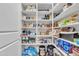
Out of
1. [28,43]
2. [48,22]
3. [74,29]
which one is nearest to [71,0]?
[74,29]

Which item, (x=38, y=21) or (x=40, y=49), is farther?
(x=38, y=21)

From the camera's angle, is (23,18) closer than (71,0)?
No

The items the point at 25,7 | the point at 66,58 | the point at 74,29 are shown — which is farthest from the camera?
the point at 25,7

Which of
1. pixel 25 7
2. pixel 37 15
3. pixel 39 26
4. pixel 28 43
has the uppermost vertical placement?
pixel 25 7

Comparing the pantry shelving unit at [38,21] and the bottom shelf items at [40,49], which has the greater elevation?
the pantry shelving unit at [38,21]

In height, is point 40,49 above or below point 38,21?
below

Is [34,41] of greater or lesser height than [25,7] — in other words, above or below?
below

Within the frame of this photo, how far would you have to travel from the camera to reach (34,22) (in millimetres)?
4758

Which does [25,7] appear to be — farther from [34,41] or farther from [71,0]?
[71,0]

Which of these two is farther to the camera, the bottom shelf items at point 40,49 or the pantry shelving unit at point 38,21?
the pantry shelving unit at point 38,21

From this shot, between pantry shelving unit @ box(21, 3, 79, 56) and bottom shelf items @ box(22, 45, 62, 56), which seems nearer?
bottom shelf items @ box(22, 45, 62, 56)

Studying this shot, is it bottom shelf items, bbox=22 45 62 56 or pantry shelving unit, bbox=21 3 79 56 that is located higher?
pantry shelving unit, bbox=21 3 79 56

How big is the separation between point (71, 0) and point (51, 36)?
13.8 ft

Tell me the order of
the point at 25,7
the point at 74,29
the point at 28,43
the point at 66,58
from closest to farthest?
the point at 66,58 < the point at 74,29 < the point at 28,43 < the point at 25,7
